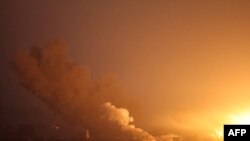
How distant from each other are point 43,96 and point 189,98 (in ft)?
5.71

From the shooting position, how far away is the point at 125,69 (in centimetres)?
546

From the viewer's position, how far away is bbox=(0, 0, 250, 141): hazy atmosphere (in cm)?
536

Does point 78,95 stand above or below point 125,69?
below

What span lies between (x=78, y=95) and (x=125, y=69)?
25.3 inches

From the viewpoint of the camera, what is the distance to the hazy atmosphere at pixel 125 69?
5359 mm

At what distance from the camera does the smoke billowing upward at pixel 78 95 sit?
535 cm

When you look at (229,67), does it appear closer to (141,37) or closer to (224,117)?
(224,117)

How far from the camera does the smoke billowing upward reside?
17.6ft

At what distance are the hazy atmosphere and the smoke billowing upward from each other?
1cm

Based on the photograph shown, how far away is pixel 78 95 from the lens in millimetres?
5375

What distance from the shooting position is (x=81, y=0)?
18.3 feet

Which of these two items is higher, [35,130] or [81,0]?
[81,0]

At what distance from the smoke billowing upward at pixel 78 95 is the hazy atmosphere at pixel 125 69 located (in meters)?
0.01

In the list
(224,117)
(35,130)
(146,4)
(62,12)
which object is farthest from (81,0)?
(224,117)
